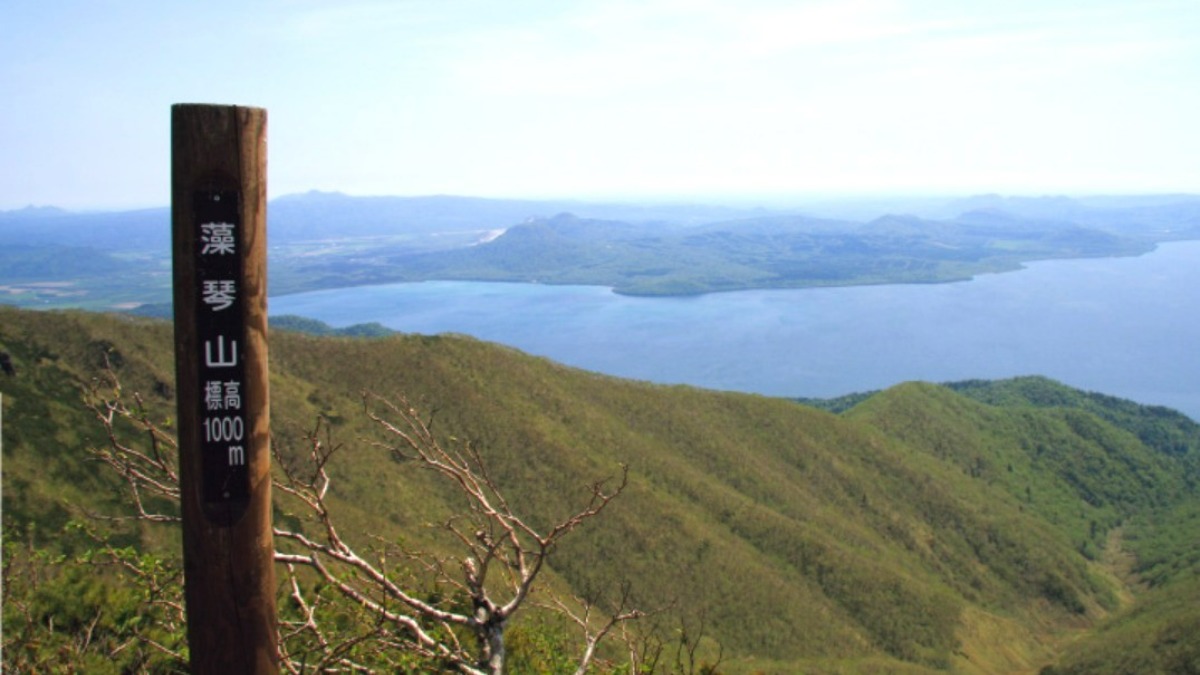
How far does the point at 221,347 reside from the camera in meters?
2.63

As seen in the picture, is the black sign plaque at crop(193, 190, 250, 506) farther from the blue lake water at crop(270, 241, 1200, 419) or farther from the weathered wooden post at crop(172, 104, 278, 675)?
the blue lake water at crop(270, 241, 1200, 419)

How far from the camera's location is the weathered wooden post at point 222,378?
2594 millimetres

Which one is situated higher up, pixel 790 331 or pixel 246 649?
pixel 246 649

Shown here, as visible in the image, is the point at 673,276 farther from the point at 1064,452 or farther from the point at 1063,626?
the point at 1063,626

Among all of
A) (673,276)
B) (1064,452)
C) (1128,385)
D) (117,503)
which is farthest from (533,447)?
(673,276)

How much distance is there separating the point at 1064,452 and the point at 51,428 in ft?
208

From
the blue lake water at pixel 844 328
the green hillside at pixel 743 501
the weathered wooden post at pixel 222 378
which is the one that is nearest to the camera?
the weathered wooden post at pixel 222 378

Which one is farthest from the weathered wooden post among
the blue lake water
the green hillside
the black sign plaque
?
the blue lake water

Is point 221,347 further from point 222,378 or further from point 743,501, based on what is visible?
point 743,501

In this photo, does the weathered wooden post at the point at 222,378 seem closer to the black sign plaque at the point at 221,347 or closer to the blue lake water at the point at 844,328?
the black sign plaque at the point at 221,347

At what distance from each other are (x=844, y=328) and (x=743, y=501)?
97.8m

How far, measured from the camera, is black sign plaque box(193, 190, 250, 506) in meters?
2.61

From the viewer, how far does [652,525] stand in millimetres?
31906

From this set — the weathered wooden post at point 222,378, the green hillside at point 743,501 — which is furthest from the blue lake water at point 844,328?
the weathered wooden post at point 222,378
